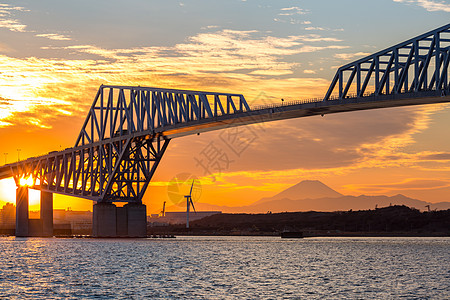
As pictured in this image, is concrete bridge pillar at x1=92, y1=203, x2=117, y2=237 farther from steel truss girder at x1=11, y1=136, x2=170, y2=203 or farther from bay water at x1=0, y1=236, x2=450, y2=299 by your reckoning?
bay water at x1=0, y1=236, x2=450, y2=299

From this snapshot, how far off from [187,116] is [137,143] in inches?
706

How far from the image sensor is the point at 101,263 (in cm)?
8681

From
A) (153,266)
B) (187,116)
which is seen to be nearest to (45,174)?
(187,116)

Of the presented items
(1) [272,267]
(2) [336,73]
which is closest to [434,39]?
(2) [336,73]

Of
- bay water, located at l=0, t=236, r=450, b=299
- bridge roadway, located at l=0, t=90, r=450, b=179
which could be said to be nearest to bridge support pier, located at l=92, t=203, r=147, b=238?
bridge roadway, located at l=0, t=90, r=450, b=179

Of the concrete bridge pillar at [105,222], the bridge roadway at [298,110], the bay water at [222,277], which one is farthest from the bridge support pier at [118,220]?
the bay water at [222,277]

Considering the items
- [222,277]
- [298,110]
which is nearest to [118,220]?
[298,110]

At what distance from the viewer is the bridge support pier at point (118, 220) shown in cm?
16112

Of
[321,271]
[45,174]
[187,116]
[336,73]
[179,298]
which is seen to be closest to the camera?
[179,298]

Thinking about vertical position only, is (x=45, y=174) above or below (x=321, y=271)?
above

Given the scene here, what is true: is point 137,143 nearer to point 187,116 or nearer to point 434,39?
point 187,116

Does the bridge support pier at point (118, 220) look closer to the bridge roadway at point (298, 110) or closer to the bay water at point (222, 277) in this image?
the bridge roadway at point (298, 110)

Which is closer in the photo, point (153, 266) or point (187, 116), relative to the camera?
point (153, 266)

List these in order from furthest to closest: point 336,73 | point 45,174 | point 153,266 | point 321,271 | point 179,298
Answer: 1. point 45,174
2. point 336,73
3. point 153,266
4. point 321,271
5. point 179,298
